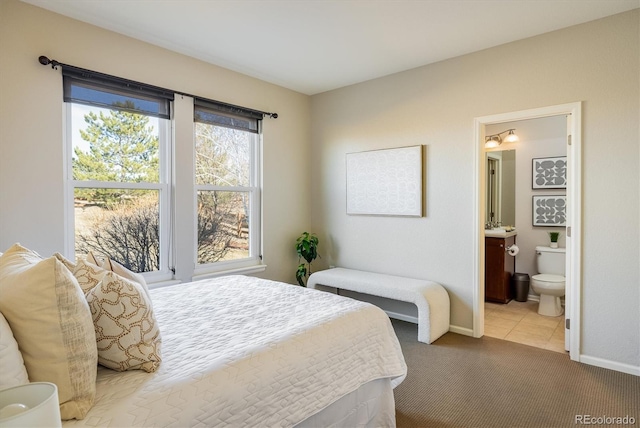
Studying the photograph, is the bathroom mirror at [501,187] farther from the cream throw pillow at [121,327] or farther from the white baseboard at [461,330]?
the cream throw pillow at [121,327]

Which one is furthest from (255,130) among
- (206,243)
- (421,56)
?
(421,56)

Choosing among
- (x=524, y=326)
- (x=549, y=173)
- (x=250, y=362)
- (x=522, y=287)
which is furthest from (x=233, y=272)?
(x=549, y=173)

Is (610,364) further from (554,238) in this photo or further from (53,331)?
(53,331)

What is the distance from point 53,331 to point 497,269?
4.55m

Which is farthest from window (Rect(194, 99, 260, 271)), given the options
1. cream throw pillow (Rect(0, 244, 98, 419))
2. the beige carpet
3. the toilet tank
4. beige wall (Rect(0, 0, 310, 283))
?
the toilet tank

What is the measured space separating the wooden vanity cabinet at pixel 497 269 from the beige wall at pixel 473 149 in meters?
1.28

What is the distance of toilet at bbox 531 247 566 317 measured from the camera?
402 centimetres

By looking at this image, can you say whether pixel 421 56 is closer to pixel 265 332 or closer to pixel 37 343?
pixel 265 332

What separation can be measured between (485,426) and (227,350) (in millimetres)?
1568

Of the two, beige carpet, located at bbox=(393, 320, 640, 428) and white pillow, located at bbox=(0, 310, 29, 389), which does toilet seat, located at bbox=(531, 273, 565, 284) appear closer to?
beige carpet, located at bbox=(393, 320, 640, 428)

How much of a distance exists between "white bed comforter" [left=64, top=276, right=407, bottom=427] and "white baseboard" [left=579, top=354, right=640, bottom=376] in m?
1.81

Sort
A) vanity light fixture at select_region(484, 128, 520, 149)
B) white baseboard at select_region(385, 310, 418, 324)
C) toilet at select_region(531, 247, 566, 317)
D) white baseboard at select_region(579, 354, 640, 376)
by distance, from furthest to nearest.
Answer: vanity light fixture at select_region(484, 128, 520, 149) → toilet at select_region(531, 247, 566, 317) → white baseboard at select_region(385, 310, 418, 324) → white baseboard at select_region(579, 354, 640, 376)

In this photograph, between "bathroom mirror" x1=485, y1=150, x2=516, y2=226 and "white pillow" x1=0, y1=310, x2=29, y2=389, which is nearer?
"white pillow" x1=0, y1=310, x2=29, y2=389

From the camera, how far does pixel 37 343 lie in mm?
1079
